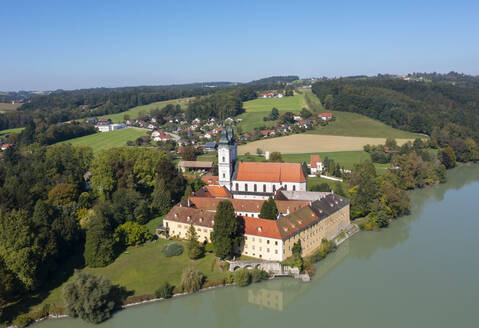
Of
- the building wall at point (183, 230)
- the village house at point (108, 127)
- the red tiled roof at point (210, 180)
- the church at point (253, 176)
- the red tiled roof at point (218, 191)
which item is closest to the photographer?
the building wall at point (183, 230)

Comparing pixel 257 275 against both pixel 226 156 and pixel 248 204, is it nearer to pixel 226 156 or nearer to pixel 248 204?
pixel 248 204

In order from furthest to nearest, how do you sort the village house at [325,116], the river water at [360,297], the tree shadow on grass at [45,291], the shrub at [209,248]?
the village house at [325,116] → the shrub at [209,248] → the tree shadow on grass at [45,291] → the river water at [360,297]

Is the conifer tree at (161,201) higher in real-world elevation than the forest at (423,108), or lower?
lower

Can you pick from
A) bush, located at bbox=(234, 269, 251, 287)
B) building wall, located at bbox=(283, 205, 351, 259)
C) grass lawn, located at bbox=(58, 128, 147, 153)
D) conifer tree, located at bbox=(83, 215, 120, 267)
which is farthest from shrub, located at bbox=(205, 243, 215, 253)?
grass lawn, located at bbox=(58, 128, 147, 153)

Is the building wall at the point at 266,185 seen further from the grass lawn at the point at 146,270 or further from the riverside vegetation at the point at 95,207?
the grass lawn at the point at 146,270

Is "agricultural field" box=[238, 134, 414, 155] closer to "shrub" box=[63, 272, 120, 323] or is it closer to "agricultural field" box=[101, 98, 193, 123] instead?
"shrub" box=[63, 272, 120, 323]

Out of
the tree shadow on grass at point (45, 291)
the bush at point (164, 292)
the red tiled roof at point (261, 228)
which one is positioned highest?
the red tiled roof at point (261, 228)

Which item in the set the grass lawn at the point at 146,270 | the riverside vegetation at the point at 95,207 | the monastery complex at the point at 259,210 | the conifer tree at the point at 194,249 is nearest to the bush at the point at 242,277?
the riverside vegetation at the point at 95,207
